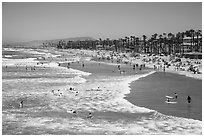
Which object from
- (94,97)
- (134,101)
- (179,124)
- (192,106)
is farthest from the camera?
(94,97)

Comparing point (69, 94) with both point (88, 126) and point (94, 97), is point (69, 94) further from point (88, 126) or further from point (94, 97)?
point (88, 126)

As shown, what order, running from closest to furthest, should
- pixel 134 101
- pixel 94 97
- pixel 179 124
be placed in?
pixel 179 124, pixel 134 101, pixel 94 97

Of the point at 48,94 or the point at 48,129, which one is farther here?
the point at 48,94

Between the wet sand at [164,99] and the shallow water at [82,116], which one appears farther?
the wet sand at [164,99]

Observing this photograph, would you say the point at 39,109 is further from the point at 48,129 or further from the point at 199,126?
the point at 199,126

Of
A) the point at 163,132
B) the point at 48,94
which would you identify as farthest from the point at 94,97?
the point at 163,132

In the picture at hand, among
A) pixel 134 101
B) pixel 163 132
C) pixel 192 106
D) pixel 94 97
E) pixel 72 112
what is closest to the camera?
pixel 163 132

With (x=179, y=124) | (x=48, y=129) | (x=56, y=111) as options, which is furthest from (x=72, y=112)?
(x=179, y=124)

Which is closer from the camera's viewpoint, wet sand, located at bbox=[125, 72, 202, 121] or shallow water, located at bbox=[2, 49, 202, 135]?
shallow water, located at bbox=[2, 49, 202, 135]

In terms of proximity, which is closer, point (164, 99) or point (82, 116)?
point (82, 116)
